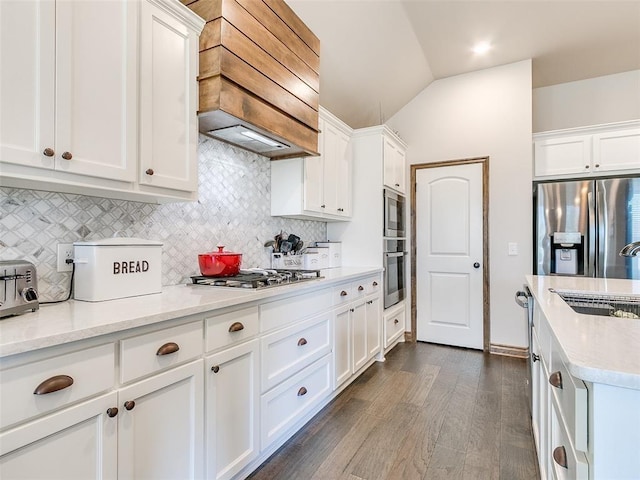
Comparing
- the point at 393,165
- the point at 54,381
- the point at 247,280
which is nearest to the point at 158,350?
the point at 54,381

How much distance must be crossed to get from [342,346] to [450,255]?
190 centimetres

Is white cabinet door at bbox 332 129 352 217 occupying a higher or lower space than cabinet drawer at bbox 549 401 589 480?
higher

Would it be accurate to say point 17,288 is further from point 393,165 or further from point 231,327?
point 393,165

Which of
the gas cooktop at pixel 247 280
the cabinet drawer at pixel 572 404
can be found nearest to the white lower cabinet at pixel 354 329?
the gas cooktop at pixel 247 280

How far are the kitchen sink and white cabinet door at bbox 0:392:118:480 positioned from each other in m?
1.89

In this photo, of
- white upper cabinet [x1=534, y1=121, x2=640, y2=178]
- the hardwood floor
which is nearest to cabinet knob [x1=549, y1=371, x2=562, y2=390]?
the hardwood floor

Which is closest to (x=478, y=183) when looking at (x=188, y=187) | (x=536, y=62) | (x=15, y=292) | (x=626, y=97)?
(x=536, y=62)

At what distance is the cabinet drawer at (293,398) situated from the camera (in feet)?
5.81

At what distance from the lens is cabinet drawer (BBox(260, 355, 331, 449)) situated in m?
1.77

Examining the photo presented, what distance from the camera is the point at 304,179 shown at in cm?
271

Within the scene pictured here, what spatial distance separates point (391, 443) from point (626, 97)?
4.35 m

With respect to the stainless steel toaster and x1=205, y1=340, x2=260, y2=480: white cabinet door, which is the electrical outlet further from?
x1=205, y1=340, x2=260, y2=480: white cabinet door

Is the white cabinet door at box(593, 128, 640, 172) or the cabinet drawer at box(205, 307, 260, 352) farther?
the white cabinet door at box(593, 128, 640, 172)

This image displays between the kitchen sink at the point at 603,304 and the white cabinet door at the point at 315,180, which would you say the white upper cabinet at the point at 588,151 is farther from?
the white cabinet door at the point at 315,180
